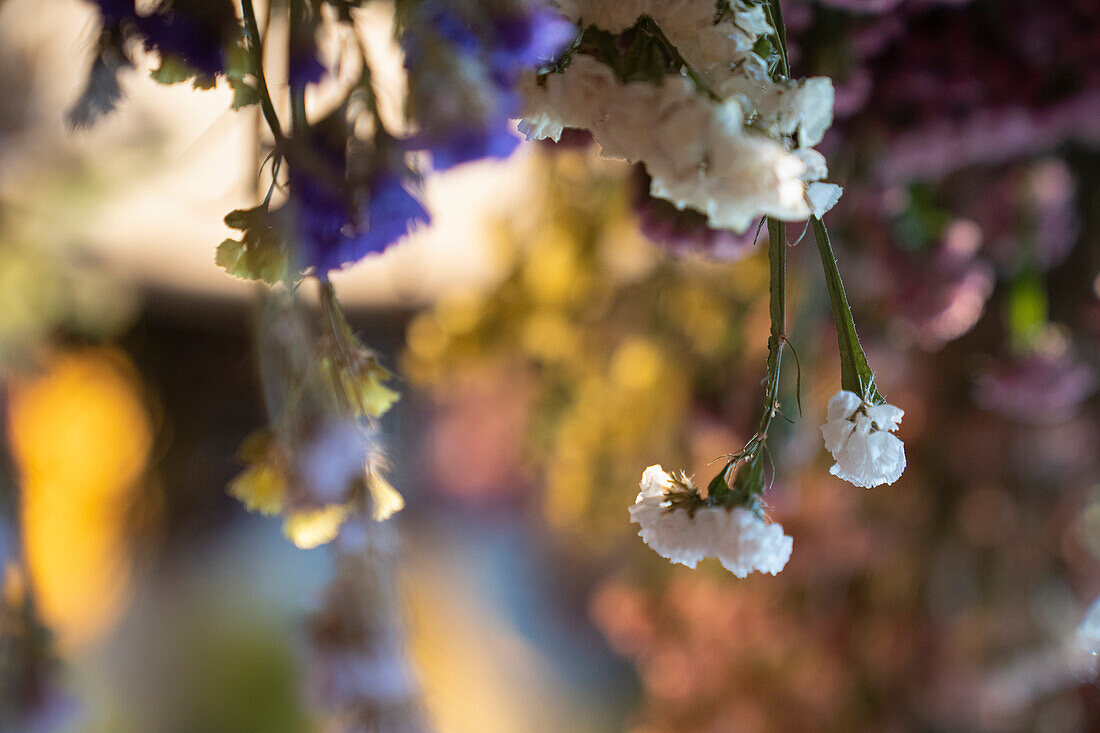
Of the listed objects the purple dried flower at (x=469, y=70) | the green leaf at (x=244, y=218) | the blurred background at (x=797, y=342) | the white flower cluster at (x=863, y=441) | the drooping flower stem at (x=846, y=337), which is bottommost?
the white flower cluster at (x=863, y=441)

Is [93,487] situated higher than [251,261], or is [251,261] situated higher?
[93,487]

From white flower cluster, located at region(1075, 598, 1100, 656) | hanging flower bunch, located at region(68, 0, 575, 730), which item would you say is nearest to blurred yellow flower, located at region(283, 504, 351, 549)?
hanging flower bunch, located at region(68, 0, 575, 730)

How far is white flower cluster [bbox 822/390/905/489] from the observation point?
152 mm

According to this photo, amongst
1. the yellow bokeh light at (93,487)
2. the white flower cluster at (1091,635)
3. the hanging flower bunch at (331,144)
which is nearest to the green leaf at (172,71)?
the hanging flower bunch at (331,144)

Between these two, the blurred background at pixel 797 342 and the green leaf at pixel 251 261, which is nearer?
the green leaf at pixel 251 261

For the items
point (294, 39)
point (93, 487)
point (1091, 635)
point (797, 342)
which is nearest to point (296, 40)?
point (294, 39)

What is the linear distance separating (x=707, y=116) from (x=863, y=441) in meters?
0.07

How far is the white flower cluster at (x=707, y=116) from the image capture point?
136mm

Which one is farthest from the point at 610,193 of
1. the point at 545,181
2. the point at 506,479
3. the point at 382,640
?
the point at 506,479

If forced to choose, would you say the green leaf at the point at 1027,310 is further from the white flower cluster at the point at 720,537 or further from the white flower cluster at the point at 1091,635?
the white flower cluster at the point at 720,537

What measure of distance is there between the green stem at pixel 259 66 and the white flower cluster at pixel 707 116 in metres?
0.06

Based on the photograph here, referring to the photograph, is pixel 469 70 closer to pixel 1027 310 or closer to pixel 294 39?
pixel 294 39

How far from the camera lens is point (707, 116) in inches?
5.3

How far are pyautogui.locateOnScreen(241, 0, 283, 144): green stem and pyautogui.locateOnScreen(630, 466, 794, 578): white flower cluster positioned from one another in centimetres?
12
